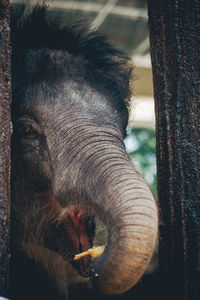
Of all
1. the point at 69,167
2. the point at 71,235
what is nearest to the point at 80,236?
the point at 71,235

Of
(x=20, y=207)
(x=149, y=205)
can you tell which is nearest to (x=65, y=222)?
(x=20, y=207)

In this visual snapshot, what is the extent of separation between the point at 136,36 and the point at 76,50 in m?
6.37

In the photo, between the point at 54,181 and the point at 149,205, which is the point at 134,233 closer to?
the point at 149,205

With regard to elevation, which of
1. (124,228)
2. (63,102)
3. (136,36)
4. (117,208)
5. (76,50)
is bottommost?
(124,228)

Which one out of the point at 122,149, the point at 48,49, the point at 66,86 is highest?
the point at 48,49

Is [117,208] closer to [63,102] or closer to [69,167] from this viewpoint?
[69,167]

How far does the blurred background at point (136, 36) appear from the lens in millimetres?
8648

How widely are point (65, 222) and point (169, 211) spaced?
0.99 metres

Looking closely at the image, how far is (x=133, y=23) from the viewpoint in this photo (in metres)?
9.34

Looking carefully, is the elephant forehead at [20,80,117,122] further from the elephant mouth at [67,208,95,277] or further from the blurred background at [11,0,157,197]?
the blurred background at [11,0,157,197]

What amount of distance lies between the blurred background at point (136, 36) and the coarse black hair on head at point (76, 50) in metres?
4.37

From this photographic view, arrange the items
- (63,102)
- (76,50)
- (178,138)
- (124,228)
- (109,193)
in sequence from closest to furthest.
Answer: (124,228) < (109,193) < (178,138) < (63,102) < (76,50)

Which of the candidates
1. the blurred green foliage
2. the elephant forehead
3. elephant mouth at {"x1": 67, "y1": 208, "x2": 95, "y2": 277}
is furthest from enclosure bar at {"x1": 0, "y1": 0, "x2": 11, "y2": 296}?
the blurred green foliage

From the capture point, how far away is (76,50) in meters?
3.57
